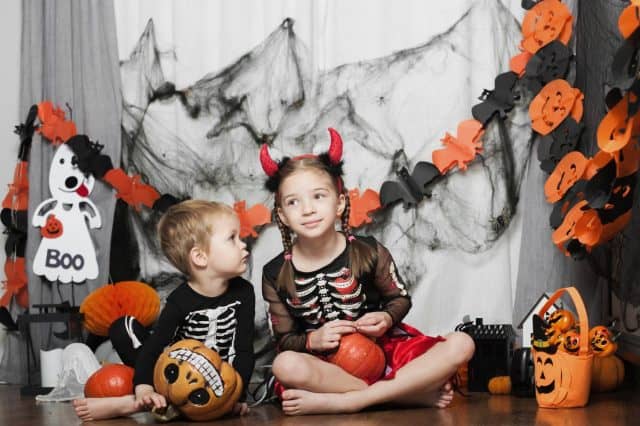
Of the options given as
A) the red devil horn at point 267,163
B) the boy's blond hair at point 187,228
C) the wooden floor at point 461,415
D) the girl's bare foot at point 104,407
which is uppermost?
the red devil horn at point 267,163

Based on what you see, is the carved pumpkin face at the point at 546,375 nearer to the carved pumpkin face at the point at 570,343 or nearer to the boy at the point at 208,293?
the carved pumpkin face at the point at 570,343

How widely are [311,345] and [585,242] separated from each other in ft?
2.38

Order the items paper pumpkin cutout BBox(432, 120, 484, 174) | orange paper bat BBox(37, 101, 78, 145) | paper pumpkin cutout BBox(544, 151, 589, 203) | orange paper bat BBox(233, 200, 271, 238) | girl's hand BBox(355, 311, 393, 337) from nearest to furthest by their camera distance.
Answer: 1. girl's hand BBox(355, 311, 393, 337)
2. paper pumpkin cutout BBox(544, 151, 589, 203)
3. paper pumpkin cutout BBox(432, 120, 484, 174)
4. orange paper bat BBox(233, 200, 271, 238)
5. orange paper bat BBox(37, 101, 78, 145)

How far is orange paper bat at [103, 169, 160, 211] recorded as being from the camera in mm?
2855

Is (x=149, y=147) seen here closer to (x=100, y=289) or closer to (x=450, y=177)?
(x=100, y=289)

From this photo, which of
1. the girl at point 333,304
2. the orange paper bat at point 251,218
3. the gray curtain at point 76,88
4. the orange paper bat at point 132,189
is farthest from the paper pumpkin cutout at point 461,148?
the gray curtain at point 76,88

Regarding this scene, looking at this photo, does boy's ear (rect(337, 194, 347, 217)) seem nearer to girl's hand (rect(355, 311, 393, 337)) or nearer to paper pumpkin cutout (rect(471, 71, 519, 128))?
girl's hand (rect(355, 311, 393, 337))

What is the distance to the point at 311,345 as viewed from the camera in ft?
7.23

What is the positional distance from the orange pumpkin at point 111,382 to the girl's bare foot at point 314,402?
398mm

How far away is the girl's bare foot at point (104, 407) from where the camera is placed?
2.11 meters

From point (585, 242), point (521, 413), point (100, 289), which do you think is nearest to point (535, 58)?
point (585, 242)

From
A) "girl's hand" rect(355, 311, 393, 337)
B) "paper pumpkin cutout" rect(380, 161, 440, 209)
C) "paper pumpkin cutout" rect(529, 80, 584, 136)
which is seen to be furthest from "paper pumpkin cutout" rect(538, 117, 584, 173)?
"girl's hand" rect(355, 311, 393, 337)

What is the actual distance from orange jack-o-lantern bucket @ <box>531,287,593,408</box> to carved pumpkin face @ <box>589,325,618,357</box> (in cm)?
22

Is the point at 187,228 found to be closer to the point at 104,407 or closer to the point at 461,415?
the point at 104,407
